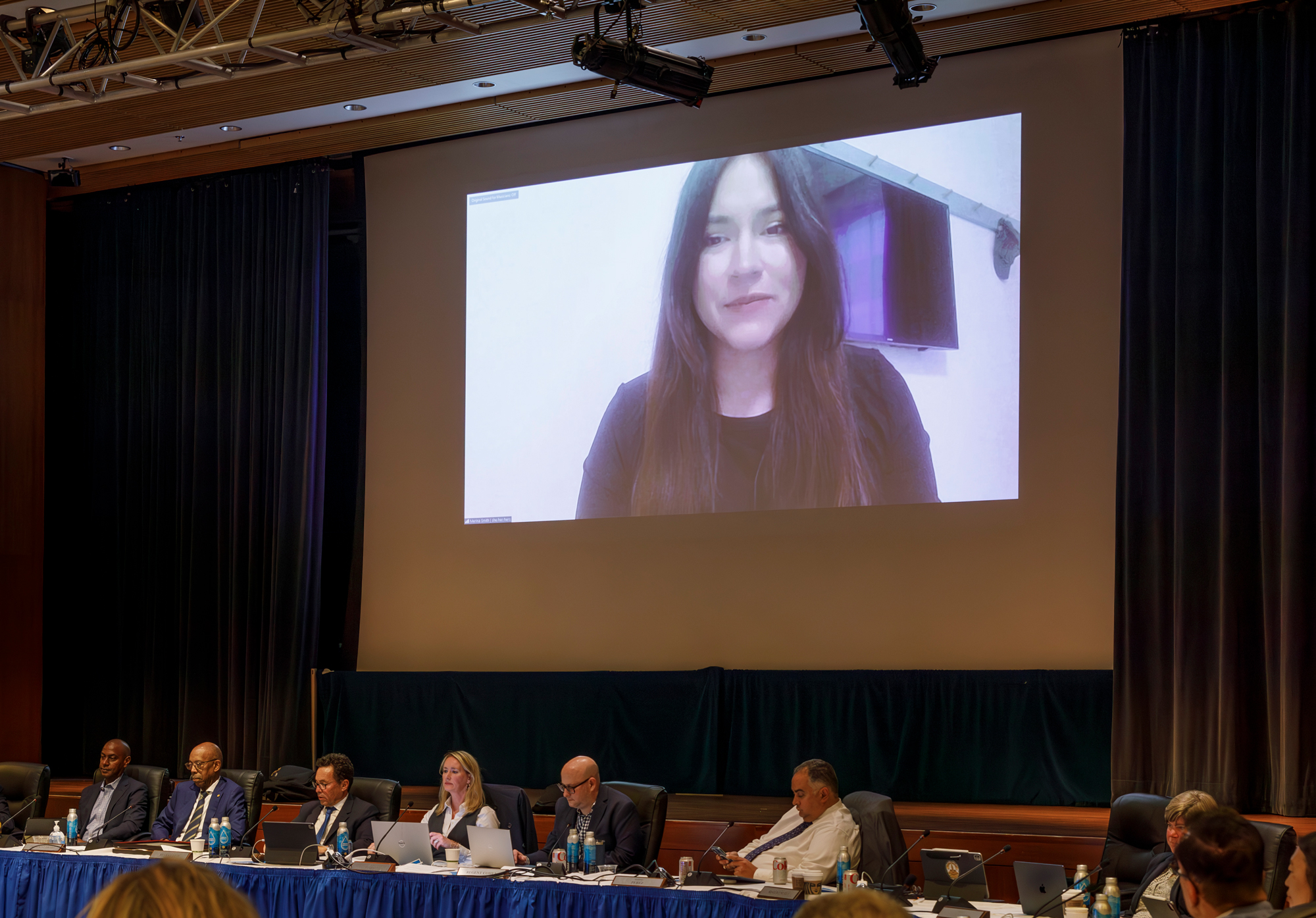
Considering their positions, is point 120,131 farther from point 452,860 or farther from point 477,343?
point 452,860

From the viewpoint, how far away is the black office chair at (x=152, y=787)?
6.39m

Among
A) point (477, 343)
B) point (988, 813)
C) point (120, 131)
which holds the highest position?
point (120, 131)

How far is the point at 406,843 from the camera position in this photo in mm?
4996

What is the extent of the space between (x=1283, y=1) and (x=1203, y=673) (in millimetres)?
3095

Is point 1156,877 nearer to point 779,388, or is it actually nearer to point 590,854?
point 590,854

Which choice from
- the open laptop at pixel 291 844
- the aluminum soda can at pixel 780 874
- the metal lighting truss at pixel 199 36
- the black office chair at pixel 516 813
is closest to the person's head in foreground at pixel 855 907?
the aluminum soda can at pixel 780 874

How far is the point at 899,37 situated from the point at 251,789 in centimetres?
435

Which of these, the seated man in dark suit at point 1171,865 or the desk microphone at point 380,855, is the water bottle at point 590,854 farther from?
the seated man in dark suit at point 1171,865

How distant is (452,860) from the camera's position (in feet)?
16.4

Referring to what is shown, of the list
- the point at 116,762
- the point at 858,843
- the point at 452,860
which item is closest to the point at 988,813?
the point at 858,843

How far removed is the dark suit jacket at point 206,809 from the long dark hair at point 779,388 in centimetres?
266

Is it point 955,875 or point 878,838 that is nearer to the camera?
point 955,875

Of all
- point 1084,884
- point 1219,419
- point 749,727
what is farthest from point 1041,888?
point 749,727

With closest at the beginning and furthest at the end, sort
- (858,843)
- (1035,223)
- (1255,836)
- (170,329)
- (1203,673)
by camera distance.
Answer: (1255,836), (858,843), (1203,673), (1035,223), (170,329)
